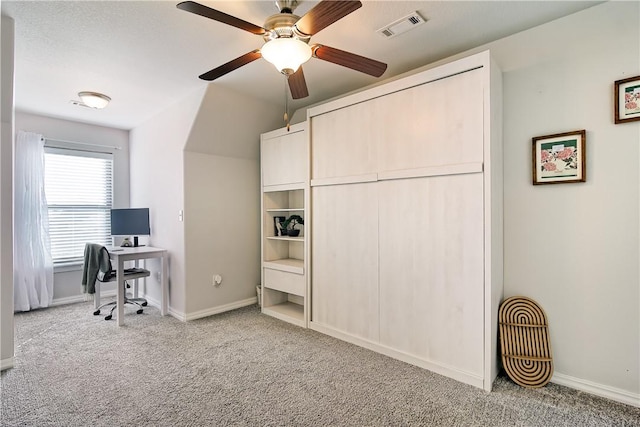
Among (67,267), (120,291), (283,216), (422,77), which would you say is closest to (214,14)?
(422,77)

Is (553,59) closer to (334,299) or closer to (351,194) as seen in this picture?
(351,194)

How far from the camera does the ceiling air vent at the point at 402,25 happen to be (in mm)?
2170

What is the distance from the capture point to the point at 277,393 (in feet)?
7.14

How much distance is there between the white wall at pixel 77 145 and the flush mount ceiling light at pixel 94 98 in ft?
2.77

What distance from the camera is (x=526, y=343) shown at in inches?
89.7

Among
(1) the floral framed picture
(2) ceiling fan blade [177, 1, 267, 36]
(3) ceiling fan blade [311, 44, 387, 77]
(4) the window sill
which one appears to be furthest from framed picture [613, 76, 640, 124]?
(4) the window sill

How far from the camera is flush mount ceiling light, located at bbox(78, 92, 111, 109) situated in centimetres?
334

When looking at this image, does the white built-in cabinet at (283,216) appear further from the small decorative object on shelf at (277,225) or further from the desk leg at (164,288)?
the desk leg at (164,288)

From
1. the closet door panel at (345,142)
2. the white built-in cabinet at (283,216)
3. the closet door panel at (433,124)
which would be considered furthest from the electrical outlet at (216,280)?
the closet door panel at (433,124)

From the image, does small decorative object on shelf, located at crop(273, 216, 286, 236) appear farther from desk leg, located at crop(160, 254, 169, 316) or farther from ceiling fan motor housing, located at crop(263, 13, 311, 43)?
ceiling fan motor housing, located at crop(263, 13, 311, 43)

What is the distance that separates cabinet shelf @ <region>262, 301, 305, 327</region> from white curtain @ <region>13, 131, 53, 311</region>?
2.97 m

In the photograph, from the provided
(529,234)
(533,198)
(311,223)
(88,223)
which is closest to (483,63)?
(533,198)

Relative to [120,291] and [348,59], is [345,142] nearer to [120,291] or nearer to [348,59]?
[348,59]

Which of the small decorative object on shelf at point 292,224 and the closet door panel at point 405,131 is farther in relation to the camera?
the small decorative object on shelf at point 292,224
